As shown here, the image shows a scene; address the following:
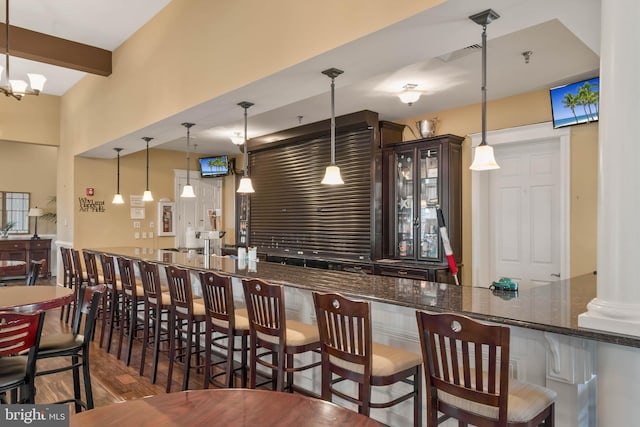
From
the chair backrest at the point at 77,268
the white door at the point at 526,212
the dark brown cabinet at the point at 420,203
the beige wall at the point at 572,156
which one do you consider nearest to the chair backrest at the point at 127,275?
the chair backrest at the point at 77,268

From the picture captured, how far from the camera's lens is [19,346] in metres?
2.07

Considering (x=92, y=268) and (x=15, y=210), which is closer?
(x=92, y=268)

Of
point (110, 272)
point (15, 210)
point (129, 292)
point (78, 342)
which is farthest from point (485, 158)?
point (15, 210)

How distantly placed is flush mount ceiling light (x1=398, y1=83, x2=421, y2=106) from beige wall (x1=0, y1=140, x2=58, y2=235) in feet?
29.2

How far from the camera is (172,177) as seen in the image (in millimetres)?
8594

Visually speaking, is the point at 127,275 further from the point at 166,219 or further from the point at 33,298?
the point at 166,219

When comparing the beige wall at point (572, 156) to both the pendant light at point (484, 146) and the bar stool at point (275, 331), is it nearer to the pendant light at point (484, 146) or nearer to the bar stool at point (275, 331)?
the pendant light at point (484, 146)

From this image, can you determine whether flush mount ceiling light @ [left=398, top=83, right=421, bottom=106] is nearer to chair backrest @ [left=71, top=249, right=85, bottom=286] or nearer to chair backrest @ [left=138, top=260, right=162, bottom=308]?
chair backrest @ [left=138, top=260, right=162, bottom=308]

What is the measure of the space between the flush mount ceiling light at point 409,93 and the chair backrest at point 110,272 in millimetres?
3609

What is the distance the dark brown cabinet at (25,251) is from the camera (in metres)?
8.91

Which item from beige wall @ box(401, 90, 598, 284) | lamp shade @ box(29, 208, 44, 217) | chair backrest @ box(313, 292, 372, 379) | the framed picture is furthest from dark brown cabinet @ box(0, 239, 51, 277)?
chair backrest @ box(313, 292, 372, 379)

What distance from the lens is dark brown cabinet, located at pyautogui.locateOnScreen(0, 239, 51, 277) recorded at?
8.91 m

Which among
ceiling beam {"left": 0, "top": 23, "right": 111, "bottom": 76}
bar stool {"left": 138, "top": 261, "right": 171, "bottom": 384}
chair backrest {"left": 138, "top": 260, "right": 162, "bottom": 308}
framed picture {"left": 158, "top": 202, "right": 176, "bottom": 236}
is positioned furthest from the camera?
framed picture {"left": 158, "top": 202, "right": 176, "bottom": 236}

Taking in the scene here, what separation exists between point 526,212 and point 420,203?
46.6 inches
